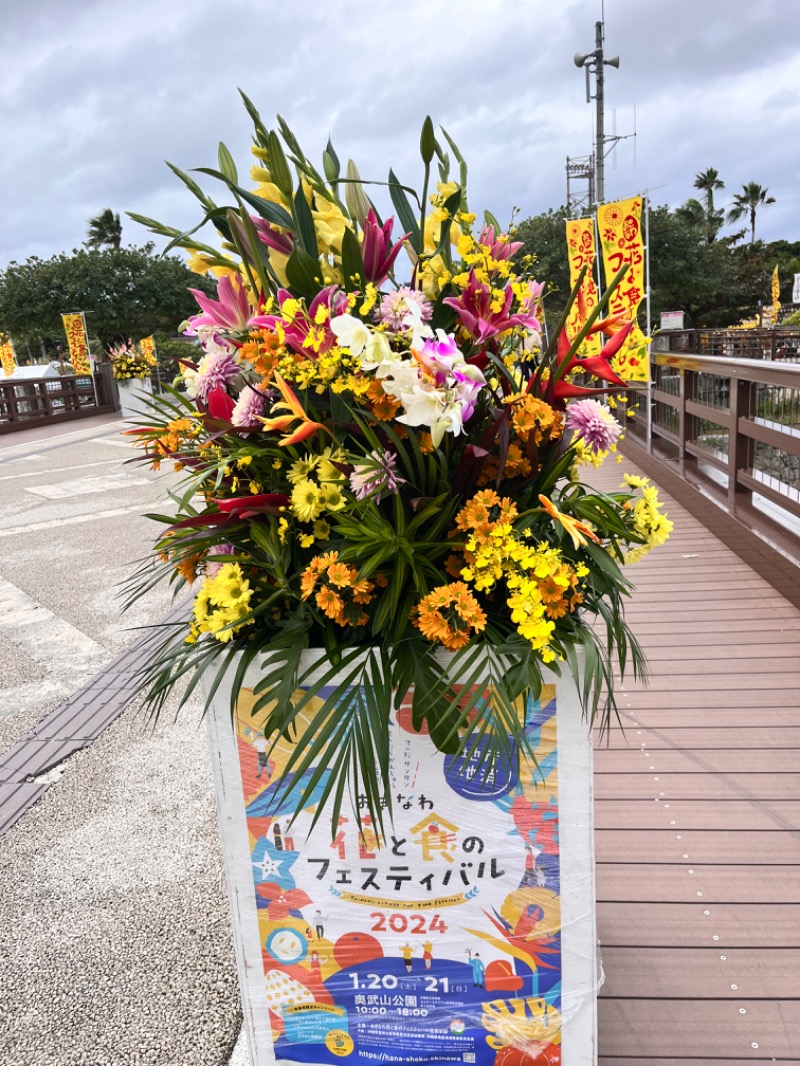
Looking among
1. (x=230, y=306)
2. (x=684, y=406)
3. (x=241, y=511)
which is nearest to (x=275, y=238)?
(x=230, y=306)

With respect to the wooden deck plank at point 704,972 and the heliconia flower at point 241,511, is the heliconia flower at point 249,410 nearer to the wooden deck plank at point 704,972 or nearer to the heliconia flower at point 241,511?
the heliconia flower at point 241,511

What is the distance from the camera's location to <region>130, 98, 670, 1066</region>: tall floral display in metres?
1.04

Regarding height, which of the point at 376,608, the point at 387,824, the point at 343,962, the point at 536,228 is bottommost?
the point at 343,962

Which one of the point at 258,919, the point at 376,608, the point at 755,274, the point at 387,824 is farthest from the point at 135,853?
the point at 755,274

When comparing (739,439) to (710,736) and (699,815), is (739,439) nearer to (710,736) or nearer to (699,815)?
(710,736)

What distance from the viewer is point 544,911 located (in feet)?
3.94

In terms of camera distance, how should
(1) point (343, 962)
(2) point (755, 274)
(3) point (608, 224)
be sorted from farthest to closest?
(2) point (755, 274) → (3) point (608, 224) → (1) point (343, 962)

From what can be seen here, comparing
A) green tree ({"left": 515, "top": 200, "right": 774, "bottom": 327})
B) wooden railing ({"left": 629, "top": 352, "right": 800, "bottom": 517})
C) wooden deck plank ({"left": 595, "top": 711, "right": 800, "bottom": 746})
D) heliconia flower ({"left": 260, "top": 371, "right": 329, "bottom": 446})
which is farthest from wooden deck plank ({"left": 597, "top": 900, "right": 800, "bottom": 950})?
green tree ({"left": 515, "top": 200, "right": 774, "bottom": 327})

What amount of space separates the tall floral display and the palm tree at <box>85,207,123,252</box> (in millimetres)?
40061

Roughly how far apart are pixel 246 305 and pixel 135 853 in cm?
175

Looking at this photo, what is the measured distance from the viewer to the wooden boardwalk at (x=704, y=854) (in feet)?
5.05

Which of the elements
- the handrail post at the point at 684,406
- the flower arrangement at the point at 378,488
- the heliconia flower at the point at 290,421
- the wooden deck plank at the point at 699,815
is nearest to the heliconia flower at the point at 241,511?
the flower arrangement at the point at 378,488

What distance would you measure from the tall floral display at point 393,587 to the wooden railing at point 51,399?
1666 cm

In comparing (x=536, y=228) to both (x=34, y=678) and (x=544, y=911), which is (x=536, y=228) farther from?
(x=544, y=911)
